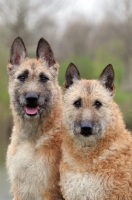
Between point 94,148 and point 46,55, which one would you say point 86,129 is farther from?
point 46,55

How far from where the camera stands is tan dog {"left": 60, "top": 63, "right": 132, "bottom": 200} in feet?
21.9

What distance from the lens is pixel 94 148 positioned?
696 cm

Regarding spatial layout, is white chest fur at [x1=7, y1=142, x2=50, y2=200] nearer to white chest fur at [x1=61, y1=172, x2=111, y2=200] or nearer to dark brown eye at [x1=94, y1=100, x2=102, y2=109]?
white chest fur at [x1=61, y1=172, x2=111, y2=200]

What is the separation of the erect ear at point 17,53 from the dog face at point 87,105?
933 mm

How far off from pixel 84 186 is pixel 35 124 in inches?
55.3

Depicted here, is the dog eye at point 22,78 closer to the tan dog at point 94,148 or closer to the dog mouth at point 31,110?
the dog mouth at point 31,110

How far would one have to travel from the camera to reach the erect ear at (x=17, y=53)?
7820 mm

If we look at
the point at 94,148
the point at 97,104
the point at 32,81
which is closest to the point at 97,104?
the point at 97,104

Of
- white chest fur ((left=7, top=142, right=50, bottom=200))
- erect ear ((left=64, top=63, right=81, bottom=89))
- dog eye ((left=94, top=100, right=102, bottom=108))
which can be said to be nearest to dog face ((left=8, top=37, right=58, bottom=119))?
erect ear ((left=64, top=63, right=81, bottom=89))

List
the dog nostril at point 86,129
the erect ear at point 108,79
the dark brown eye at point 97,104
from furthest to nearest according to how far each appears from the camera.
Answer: the erect ear at point 108,79, the dark brown eye at point 97,104, the dog nostril at point 86,129

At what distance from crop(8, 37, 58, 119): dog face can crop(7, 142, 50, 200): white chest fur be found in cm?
62

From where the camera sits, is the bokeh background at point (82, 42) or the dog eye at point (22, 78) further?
the bokeh background at point (82, 42)

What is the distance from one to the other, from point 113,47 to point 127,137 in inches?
1356

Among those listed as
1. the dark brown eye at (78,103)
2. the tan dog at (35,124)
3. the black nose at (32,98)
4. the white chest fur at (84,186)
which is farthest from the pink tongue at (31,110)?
the white chest fur at (84,186)
